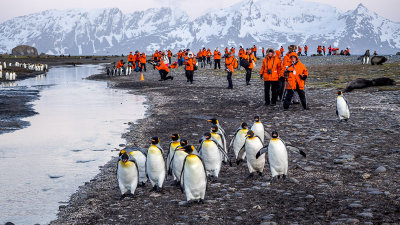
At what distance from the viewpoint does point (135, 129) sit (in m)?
12.7

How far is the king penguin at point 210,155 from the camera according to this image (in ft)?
24.5

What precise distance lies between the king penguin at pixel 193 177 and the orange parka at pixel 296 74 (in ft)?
25.1

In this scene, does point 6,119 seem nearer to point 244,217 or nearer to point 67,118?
point 67,118

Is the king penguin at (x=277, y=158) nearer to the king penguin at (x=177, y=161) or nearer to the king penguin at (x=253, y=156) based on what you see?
the king penguin at (x=253, y=156)

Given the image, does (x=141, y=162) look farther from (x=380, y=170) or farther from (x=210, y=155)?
(x=380, y=170)

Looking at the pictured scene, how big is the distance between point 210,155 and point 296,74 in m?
6.88

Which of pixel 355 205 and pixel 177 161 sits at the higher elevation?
pixel 177 161

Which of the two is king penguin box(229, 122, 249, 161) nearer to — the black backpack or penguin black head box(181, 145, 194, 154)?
penguin black head box(181, 145, 194, 154)

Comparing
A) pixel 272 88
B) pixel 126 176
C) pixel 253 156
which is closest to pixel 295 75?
pixel 272 88

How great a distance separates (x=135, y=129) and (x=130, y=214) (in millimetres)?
6789

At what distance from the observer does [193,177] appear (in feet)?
21.2

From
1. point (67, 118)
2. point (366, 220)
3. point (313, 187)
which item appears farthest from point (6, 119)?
point (366, 220)

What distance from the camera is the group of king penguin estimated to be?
6.55 meters

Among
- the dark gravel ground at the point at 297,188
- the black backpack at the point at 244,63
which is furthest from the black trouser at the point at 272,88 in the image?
the black backpack at the point at 244,63
